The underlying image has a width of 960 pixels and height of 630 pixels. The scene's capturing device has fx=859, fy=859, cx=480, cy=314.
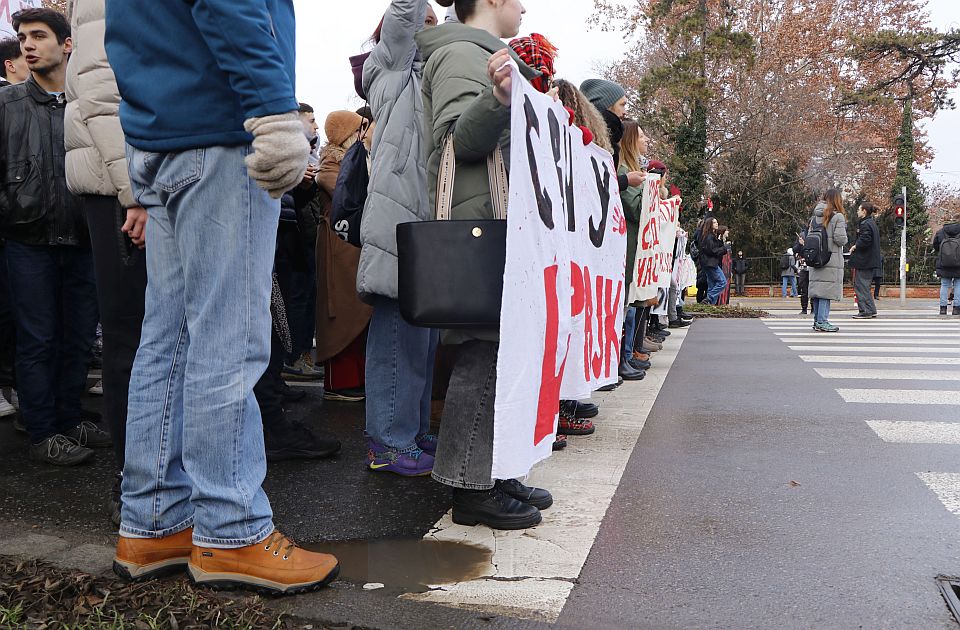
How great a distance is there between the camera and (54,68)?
166 inches

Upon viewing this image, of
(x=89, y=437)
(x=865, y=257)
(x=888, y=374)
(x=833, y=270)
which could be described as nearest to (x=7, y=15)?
Result: (x=89, y=437)

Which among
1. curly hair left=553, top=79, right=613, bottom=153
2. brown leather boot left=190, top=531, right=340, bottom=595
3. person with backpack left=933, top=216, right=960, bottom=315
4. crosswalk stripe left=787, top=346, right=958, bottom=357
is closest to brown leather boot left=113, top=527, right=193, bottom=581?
brown leather boot left=190, top=531, right=340, bottom=595

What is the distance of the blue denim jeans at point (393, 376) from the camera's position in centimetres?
365

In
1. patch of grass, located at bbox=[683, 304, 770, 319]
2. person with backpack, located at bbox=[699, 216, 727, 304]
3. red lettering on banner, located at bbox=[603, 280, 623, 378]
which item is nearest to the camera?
red lettering on banner, located at bbox=[603, 280, 623, 378]

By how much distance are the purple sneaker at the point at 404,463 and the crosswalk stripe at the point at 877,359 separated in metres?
5.66

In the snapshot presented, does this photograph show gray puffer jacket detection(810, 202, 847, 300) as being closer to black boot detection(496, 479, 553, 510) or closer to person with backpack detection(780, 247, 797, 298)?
black boot detection(496, 479, 553, 510)

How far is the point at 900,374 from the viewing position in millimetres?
7328

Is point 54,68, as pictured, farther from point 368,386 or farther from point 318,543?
point 318,543

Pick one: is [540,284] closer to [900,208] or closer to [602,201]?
[602,201]

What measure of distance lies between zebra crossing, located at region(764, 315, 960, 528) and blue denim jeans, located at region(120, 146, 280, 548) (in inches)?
103

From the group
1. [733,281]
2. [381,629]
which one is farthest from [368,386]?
[733,281]

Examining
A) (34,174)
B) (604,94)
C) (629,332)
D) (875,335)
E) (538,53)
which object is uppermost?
(604,94)

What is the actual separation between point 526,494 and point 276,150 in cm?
167

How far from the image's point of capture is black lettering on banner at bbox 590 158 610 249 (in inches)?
160
